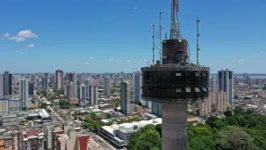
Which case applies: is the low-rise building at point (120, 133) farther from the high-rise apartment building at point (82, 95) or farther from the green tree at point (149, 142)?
the high-rise apartment building at point (82, 95)

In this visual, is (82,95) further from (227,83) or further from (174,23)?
(174,23)

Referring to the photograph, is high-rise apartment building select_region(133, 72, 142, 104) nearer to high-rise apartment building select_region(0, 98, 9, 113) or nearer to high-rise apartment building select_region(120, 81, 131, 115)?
high-rise apartment building select_region(120, 81, 131, 115)

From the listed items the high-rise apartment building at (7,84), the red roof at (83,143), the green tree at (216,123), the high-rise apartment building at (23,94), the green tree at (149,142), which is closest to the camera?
the red roof at (83,143)

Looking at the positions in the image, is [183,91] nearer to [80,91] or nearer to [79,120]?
[79,120]

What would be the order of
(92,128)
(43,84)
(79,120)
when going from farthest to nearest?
(43,84)
(79,120)
(92,128)

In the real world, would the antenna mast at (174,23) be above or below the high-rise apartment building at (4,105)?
above

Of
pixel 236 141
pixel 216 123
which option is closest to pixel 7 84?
pixel 216 123

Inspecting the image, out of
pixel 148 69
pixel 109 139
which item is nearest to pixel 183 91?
pixel 148 69

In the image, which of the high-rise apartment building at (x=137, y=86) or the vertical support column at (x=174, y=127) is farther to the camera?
the high-rise apartment building at (x=137, y=86)

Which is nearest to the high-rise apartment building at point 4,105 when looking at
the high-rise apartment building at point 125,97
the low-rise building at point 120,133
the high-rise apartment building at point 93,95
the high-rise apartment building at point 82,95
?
the high-rise apartment building at point 82,95
